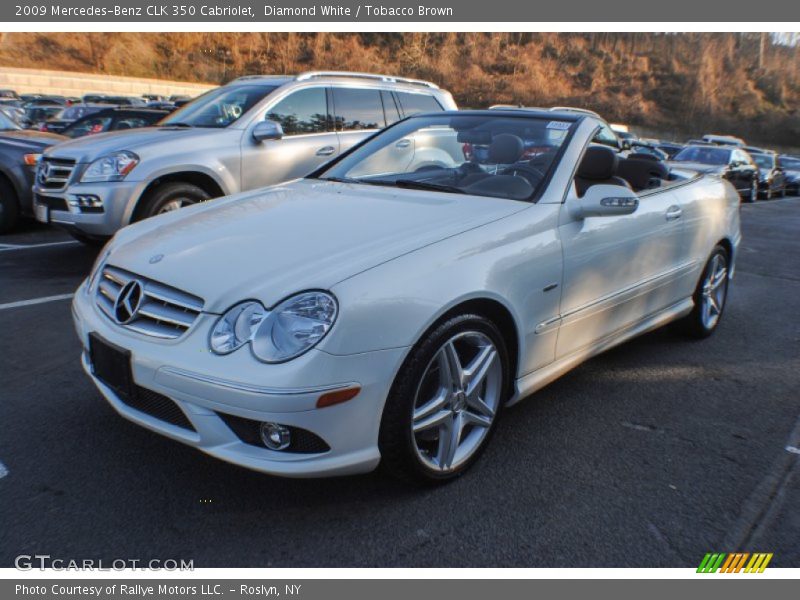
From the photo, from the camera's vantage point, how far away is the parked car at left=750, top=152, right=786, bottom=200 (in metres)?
20.7

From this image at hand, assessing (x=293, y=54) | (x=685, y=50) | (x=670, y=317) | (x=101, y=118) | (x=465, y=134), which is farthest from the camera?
(x=685, y=50)

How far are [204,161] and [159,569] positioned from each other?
456 cm

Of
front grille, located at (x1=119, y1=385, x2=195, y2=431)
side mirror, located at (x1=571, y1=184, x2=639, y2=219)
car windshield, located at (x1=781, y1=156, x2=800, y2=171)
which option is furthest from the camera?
car windshield, located at (x1=781, y1=156, x2=800, y2=171)

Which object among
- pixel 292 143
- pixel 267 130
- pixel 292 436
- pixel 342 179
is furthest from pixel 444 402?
pixel 292 143

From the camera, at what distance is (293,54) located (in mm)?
59625

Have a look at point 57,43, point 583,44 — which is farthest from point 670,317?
point 583,44

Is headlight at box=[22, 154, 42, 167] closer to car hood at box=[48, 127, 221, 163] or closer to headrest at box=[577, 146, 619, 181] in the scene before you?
car hood at box=[48, 127, 221, 163]

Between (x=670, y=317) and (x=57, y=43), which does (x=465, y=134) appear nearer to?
(x=670, y=317)

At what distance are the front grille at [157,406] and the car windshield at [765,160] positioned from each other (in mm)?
22646

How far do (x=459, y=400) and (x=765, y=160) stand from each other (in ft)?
75.0

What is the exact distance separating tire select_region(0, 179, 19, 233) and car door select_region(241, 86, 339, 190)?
326 cm

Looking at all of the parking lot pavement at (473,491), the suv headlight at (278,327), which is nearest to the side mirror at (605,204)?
the parking lot pavement at (473,491)

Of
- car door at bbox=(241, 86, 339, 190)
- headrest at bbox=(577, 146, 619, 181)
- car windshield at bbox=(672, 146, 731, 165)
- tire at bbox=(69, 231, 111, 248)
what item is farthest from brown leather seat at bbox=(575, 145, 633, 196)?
car windshield at bbox=(672, 146, 731, 165)

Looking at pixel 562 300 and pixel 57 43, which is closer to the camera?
pixel 562 300
